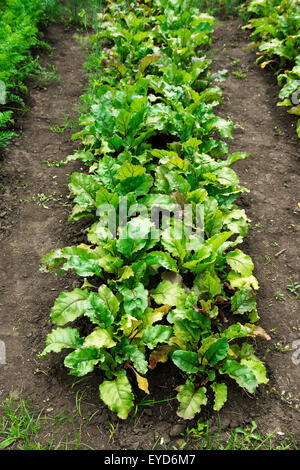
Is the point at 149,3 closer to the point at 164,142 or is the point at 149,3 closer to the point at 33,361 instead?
the point at 164,142

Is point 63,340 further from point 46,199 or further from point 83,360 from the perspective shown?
point 46,199

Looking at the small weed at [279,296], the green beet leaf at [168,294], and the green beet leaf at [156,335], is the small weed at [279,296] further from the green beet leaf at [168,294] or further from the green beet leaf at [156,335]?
the green beet leaf at [156,335]

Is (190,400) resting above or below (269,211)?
below

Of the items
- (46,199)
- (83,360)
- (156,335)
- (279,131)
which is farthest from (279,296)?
(279,131)

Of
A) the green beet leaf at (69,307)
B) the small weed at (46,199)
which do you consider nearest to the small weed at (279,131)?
the small weed at (46,199)

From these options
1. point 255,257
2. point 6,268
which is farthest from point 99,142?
point 255,257

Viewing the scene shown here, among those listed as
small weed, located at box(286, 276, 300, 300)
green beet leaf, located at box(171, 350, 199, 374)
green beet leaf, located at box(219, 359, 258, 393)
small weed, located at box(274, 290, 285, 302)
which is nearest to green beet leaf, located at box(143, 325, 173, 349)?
green beet leaf, located at box(171, 350, 199, 374)

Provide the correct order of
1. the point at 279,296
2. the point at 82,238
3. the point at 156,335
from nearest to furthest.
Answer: the point at 156,335 → the point at 279,296 → the point at 82,238

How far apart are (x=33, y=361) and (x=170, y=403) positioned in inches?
36.8

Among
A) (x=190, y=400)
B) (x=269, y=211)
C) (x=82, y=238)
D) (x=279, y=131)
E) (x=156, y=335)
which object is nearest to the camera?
(x=190, y=400)

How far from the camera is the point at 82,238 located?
10.7ft

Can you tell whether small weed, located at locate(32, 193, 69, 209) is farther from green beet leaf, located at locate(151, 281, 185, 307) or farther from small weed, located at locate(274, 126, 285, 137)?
small weed, located at locate(274, 126, 285, 137)

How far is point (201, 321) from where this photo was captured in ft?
7.89

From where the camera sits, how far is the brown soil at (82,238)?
222 centimetres
